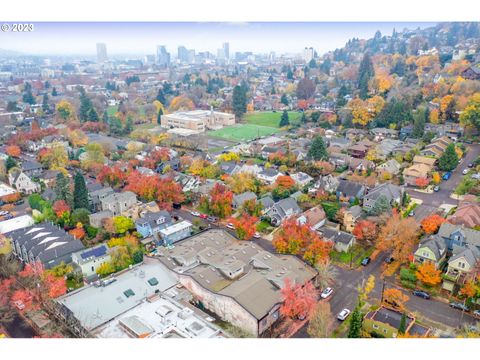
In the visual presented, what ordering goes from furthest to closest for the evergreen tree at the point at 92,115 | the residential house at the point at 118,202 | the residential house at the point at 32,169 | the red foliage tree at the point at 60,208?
the evergreen tree at the point at 92,115 → the residential house at the point at 32,169 → the residential house at the point at 118,202 → the red foliage tree at the point at 60,208

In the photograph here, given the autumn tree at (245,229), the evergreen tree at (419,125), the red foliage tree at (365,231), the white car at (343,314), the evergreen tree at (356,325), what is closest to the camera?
the evergreen tree at (356,325)

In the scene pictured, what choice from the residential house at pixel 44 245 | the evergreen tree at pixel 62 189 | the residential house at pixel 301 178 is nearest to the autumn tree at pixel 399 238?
the residential house at pixel 301 178

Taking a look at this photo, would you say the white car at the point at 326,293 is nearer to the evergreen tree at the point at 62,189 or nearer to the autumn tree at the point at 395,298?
the autumn tree at the point at 395,298

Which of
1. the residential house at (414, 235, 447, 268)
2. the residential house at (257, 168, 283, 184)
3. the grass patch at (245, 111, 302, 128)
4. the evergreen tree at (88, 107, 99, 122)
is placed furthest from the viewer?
the grass patch at (245, 111, 302, 128)

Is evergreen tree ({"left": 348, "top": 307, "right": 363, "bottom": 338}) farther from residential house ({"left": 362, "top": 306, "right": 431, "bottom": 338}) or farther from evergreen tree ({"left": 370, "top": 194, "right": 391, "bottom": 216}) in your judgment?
evergreen tree ({"left": 370, "top": 194, "right": 391, "bottom": 216})

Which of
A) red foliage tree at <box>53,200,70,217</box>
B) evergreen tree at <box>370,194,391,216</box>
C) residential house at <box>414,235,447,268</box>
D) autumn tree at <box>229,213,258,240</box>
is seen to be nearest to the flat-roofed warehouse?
autumn tree at <box>229,213,258,240</box>

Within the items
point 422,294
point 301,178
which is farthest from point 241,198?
point 422,294

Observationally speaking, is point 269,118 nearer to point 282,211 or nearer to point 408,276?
point 282,211
